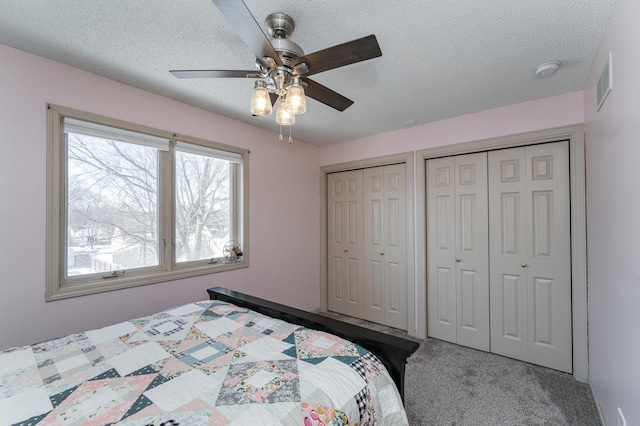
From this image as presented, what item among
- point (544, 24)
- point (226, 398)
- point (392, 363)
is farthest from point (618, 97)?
point (226, 398)

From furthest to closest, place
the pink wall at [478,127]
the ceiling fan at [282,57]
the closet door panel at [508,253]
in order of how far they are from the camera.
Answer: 1. the closet door panel at [508,253]
2. the pink wall at [478,127]
3. the ceiling fan at [282,57]

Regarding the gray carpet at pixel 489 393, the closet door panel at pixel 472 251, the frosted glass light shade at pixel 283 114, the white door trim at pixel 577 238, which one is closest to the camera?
the frosted glass light shade at pixel 283 114

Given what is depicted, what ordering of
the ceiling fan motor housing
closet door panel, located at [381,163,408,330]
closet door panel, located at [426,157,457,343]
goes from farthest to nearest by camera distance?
closet door panel, located at [381,163,408,330], closet door panel, located at [426,157,457,343], the ceiling fan motor housing

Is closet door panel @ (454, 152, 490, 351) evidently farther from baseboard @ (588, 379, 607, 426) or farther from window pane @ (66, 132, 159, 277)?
window pane @ (66, 132, 159, 277)

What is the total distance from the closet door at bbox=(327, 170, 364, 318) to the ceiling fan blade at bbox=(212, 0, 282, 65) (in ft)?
8.49

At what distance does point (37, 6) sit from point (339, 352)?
89.5 inches

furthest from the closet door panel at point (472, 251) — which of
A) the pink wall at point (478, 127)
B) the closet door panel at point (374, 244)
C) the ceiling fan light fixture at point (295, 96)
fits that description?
the ceiling fan light fixture at point (295, 96)

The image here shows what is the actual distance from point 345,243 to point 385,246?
1.97 ft

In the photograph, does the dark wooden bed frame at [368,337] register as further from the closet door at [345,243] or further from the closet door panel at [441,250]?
the closet door at [345,243]

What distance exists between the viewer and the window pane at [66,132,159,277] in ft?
6.70

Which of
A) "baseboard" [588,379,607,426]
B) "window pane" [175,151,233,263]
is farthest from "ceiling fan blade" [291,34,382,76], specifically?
"baseboard" [588,379,607,426]

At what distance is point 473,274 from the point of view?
2842 mm

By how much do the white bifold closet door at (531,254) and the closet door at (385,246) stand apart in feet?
3.02

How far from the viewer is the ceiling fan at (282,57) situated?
113 centimetres
